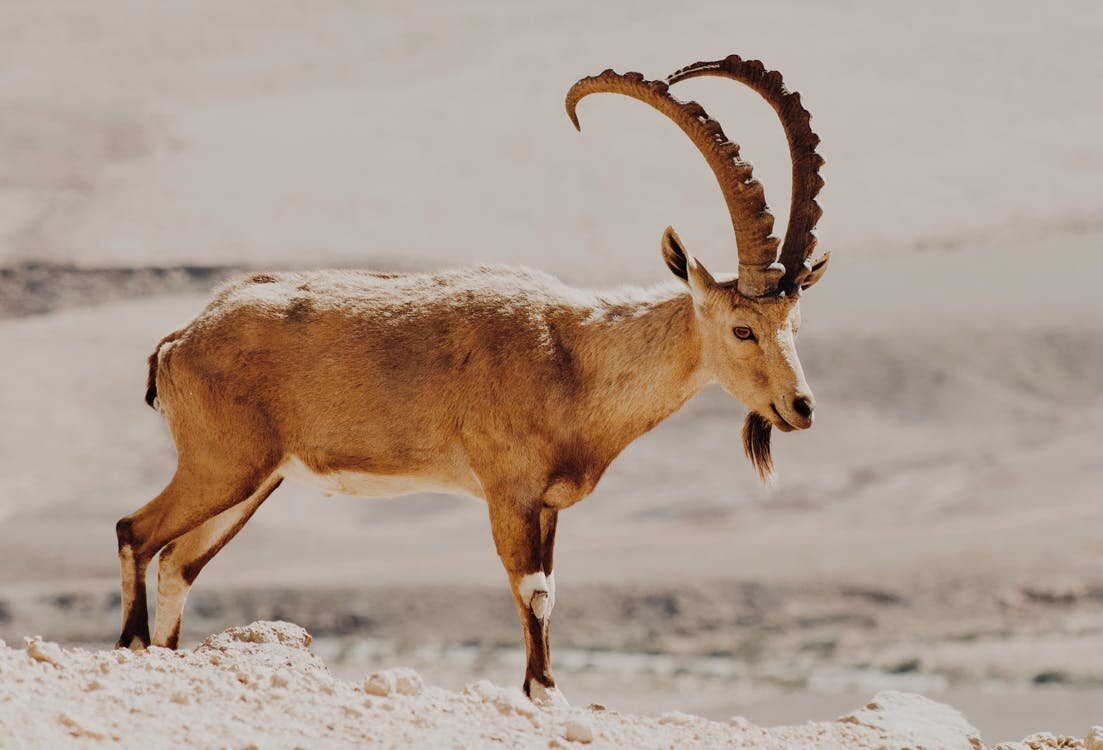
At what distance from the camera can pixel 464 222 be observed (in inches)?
2201

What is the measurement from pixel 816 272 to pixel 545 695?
3102mm

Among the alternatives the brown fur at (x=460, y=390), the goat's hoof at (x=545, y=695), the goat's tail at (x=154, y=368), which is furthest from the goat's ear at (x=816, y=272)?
the goat's tail at (x=154, y=368)

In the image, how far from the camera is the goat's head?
9875 mm

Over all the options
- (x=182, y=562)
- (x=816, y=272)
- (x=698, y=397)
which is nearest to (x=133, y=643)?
(x=182, y=562)

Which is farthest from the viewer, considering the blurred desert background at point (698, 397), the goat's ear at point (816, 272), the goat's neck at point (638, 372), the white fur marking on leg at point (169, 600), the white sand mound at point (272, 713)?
the blurred desert background at point (698, 397)

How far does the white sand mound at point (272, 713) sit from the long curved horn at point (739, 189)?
2613 mm

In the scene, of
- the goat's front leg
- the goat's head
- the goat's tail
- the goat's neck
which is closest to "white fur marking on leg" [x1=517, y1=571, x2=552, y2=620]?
the goat's front leg

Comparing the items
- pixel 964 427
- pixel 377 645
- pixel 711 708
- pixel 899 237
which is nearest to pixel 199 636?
pixel 377 645

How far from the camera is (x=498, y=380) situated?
33.2 feet

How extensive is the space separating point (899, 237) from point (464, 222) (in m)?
15.7

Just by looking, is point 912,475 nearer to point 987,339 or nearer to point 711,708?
point 987,339

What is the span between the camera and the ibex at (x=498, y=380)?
32.7 ft

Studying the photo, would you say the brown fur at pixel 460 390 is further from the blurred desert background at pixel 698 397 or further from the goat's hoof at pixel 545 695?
the blurred desert background at pixel 698 397

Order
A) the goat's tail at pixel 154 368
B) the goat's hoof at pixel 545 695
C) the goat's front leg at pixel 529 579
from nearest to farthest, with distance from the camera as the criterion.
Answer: the goat's hoof at pixel 545 695 < the goat's front leg at pixel 529 579 < the goat's tail at pixel 154 368
